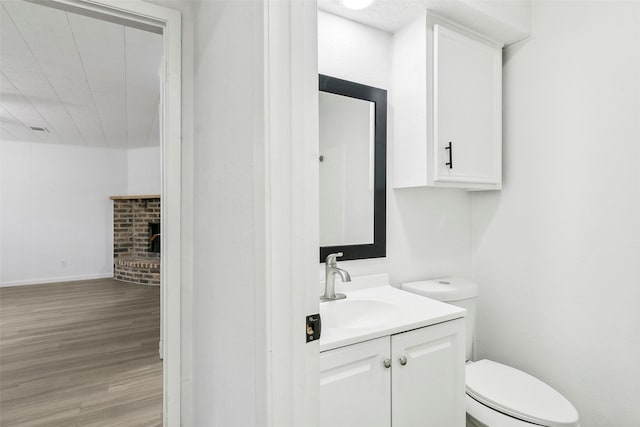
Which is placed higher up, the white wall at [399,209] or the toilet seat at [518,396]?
the white wall at [399,209]

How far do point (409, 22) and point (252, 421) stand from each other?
1.80 m

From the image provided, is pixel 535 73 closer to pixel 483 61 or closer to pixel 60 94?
pixel 483 61

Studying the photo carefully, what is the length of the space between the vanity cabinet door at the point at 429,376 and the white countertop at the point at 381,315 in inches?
1.5

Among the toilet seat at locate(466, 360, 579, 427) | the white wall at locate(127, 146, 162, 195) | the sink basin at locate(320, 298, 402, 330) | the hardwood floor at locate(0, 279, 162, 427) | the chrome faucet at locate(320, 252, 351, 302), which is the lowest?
the hardwood floor at locate(0, 279, 162, 427)

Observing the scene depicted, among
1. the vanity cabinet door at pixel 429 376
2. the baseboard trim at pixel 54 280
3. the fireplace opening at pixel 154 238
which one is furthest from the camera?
the fireplace opening at pixel 154 238

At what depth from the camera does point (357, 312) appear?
1468mm

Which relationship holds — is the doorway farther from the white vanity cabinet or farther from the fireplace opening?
the fireplace opening

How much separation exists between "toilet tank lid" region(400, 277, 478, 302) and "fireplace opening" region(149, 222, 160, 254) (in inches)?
204

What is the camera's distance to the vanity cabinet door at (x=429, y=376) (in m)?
1.17

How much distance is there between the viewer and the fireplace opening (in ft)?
18.9

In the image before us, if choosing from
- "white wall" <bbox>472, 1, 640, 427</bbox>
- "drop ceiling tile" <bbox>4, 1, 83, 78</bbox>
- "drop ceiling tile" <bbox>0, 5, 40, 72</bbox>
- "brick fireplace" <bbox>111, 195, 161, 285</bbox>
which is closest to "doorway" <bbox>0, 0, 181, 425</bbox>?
"drop ceiling tile" <bbox>4, 1, 83, 78</bbox>

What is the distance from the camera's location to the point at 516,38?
1764mm

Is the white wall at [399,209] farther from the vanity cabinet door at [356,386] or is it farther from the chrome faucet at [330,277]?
the vanity cabinet door at [356,386]

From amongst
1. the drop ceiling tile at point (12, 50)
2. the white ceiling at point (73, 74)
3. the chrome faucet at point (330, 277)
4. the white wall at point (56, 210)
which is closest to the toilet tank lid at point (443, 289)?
the chrome faucet at point (330, 277)
